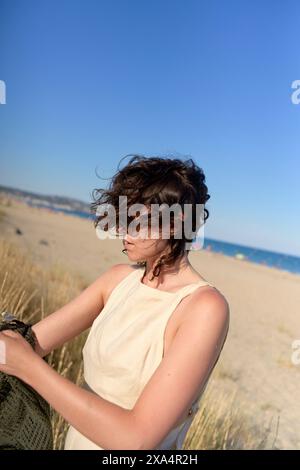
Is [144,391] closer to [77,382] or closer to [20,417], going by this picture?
[20,417]

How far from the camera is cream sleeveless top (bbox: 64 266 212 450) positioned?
118 centimetres

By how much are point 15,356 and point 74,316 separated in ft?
1.23

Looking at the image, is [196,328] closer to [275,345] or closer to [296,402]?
[296,402]

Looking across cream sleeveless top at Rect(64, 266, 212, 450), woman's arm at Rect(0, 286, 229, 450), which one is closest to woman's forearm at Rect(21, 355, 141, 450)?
woman's arm at Rect(0, 286, 229, 450)

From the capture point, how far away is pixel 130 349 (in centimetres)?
120

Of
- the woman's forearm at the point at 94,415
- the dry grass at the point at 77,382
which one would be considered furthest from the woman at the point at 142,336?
the dry grass at the point at 77,382

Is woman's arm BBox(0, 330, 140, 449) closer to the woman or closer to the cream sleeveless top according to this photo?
the woman

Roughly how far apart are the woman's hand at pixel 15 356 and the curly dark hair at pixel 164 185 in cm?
41

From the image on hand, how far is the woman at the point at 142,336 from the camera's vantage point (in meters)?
1.00

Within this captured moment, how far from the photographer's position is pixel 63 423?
2.24 metres

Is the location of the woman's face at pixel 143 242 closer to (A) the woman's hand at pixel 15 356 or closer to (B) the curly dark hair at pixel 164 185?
(B) the curly dark hair at pixel 164 185

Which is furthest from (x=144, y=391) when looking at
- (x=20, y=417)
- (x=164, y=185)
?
(x=164, y=185)

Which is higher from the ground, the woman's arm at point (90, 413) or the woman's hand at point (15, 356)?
the woman's hand at point (15, 356)
